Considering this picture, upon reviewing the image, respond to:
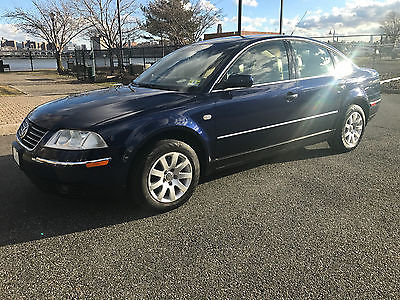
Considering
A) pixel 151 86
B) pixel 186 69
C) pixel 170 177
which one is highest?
pixel 186 69

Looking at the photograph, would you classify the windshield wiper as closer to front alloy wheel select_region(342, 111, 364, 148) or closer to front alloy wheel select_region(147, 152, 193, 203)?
front alloy wheel select_region(147, 152, 193, 203)

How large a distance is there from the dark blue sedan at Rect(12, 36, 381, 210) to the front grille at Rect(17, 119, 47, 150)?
0.01 metres

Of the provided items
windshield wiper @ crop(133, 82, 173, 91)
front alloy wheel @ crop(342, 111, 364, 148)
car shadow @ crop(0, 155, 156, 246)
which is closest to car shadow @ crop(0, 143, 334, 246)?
car shadow @ crop(0, 155, 156, 246)

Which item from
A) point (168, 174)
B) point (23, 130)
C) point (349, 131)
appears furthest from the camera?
point (349, 131)

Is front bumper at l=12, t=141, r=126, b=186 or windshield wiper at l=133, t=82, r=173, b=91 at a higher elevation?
windshield wiper at l=133, t=82, r=173, b=91

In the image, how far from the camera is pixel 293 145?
4.18 m

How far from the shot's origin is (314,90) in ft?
13.8

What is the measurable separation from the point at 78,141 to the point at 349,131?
3928 millimetres

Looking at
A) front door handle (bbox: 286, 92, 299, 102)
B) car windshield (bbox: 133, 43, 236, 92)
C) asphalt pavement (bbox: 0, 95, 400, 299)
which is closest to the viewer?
asphalt pavement (bbox: 0, 95, 400, 299)

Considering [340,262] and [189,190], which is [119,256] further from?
[340,262]

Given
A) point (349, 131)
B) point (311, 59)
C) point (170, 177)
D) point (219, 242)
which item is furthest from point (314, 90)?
point (219, 242)

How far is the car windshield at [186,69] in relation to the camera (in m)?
3.52

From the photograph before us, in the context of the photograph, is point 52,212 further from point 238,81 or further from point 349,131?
point 349,131

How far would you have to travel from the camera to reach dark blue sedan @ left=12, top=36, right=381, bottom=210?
279cm
